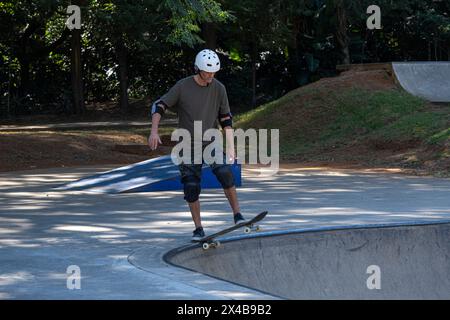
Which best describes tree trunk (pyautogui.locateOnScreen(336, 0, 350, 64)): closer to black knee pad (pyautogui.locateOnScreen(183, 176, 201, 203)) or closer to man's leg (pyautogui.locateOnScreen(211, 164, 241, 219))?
man's leg (pyautogui.locateOnScreen(211, 164, 241, 219))

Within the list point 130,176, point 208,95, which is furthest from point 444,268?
point 130,176

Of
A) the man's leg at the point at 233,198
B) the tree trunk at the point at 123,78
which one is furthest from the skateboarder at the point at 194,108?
the tree trunk at the point at 123,78

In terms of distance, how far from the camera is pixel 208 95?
9500mm

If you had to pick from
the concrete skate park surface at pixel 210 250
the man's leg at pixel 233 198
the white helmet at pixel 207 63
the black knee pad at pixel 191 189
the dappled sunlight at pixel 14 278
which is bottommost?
the concrete skate park surface at pixel 210 250

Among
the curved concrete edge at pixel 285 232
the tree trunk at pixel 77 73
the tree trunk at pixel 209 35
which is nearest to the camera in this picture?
the curved concrete edge at pixel 285 232

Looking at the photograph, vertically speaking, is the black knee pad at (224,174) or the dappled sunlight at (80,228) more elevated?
the black knee pad at (224,174)

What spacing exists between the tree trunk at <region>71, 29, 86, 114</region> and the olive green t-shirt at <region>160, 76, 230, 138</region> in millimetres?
27874

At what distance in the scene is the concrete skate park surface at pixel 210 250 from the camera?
289 inches

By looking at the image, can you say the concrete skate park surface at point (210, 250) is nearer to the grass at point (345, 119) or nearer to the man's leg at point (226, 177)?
the man's leg at point (226, 177)

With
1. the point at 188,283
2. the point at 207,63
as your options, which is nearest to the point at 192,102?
the point at 207,63

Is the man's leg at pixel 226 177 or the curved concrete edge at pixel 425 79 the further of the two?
the curved concrete edge at pixel 425 79

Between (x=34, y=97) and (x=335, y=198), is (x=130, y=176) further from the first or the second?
(x=34, y=97)

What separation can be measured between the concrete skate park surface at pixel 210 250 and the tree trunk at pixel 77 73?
23.0m

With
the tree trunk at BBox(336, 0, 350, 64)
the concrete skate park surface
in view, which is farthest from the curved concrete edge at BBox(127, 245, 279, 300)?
the tree trunk at BBox(336, 0, 350, 64)
